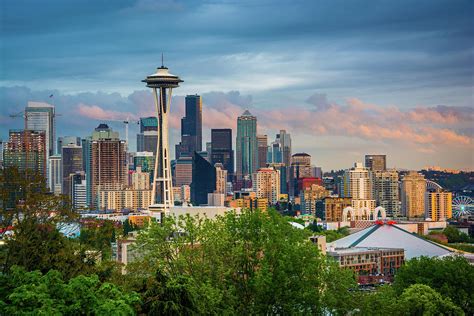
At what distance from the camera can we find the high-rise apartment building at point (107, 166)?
594ft

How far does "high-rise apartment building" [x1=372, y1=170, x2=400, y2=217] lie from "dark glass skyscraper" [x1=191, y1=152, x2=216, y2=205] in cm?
3061

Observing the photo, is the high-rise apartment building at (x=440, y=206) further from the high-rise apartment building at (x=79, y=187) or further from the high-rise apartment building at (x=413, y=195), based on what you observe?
the high-rise apartment building at (x=79, y=187)

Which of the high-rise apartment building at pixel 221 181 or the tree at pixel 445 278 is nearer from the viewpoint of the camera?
the tree at pixel 445 278

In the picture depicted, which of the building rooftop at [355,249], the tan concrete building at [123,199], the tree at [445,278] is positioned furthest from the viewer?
the tan concrete building at [123,199]

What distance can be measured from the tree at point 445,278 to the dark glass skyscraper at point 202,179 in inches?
5833

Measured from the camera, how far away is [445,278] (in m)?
35.9

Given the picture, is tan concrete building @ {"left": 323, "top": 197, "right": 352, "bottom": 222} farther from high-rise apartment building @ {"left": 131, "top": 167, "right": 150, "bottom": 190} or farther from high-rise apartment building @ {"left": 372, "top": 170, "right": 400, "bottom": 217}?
high-rise apartment building @ {"left": 131, "top": 167, "right": 150, "bottom": 190}

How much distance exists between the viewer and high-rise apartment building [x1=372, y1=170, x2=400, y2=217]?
546 ft

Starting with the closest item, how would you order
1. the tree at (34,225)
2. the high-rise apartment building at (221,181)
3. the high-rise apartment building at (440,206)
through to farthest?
the tree at (34,225), the high-rise apartment building at (440,206), the high-rise apartment building at (221,181)

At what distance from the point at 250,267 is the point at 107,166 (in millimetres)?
159013

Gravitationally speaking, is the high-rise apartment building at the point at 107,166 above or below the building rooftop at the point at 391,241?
above

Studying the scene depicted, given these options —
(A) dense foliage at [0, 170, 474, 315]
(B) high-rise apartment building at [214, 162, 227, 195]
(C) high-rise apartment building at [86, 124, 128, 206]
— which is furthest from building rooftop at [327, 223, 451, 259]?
(B) high-rise apartment building at [214, 162, 227, 195]

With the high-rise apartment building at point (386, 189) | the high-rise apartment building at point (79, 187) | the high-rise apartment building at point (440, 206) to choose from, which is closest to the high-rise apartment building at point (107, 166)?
the high-rise apartment building at point (79, 187)

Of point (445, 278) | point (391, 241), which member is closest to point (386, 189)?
point (391, 241)
